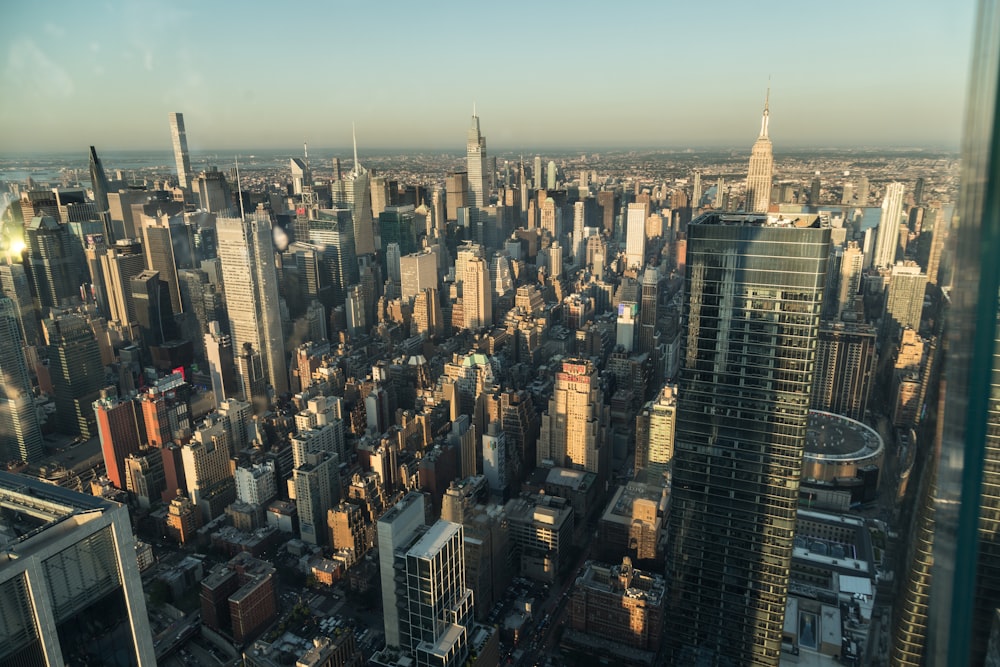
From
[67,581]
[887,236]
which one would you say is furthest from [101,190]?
[887,236]

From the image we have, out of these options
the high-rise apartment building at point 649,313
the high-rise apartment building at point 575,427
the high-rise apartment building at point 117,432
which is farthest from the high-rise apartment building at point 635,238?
the high-rise apartment building at point 117,432

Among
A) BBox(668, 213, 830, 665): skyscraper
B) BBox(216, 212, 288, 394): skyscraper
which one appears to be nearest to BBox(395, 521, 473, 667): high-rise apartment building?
BBox(668, 213, 830, 665): skyscraper

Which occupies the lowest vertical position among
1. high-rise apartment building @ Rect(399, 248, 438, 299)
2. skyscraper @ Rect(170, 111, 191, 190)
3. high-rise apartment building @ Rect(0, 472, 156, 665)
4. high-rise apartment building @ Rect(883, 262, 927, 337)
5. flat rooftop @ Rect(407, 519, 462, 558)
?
flat rooftop @ Rect(407, 519, 462, 558)

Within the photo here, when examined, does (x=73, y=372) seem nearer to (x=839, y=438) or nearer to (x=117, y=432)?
(x=117, y=432)

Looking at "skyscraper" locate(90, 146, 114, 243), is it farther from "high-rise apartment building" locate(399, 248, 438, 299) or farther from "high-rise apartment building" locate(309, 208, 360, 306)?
"high-rise apartment building" locate(399, 248, 438, 299)

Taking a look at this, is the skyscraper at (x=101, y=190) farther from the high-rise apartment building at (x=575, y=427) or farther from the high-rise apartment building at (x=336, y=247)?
the high-rise apartment building at (x=575, y=427)

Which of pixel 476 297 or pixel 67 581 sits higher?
pixel 67 581

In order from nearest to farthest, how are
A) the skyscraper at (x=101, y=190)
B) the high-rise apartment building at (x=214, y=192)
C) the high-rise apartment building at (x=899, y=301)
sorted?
the skyscraper at (x=101, y=190), the high-rise apartment building at (x=899, y=301), the high-rise apartment building at (x=214, y=192)
